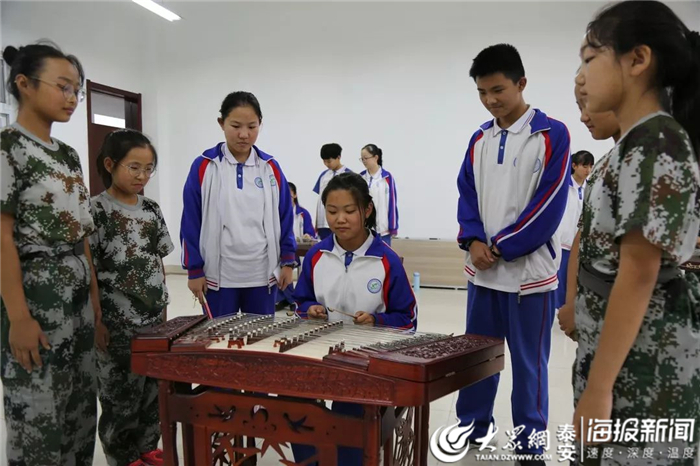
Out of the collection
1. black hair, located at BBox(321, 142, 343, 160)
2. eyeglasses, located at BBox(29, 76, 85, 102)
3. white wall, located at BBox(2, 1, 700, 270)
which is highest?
white wall, located at BBox(2, 1, 700, 270)

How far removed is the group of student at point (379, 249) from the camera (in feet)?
3.14

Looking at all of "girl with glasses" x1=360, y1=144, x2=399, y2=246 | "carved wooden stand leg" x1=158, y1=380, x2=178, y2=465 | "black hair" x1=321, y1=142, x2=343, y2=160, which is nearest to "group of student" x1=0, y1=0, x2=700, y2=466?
"carved wooden stand leg" x1=158, y1=380, x2=178, y2=465

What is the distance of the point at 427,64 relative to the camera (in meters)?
6.61

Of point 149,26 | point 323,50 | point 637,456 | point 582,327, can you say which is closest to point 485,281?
point 582,327

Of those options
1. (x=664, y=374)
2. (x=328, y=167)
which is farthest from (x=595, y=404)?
(x=328, y=167)

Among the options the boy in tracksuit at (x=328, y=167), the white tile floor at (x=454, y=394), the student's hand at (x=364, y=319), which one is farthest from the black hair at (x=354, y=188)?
the boy in tracksuit at (x=328, y=167)

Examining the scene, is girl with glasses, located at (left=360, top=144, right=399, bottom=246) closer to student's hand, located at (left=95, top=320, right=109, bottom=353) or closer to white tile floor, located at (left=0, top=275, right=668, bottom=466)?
white tile floor, located at (left=0, top=275, right=668, bottom=466)

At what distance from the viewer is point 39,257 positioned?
1475 mm

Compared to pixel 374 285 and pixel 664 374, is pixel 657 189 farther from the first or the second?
pixel 374 285

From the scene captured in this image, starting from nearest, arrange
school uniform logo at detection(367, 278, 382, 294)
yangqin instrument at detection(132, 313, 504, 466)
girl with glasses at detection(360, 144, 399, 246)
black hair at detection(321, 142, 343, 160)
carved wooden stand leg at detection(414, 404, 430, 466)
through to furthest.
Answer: yangqin instrument at detection(132, 313, 504, 466) → carved wooden stand leg at detection(414, 404, 430, 466) → school uniform logo at detection(367, 278, 382, 294) → black hair at detection(321, 142, 343, 160) → girl with glasses at detection(360, 144, 399, 246)

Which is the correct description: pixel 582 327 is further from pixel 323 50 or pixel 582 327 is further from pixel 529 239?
pixel 323 50

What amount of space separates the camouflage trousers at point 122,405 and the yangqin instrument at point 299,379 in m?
0.46

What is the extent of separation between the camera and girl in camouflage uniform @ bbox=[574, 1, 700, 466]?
0.91 metres

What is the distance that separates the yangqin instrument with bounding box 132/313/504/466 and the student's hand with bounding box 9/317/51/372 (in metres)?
0.28
